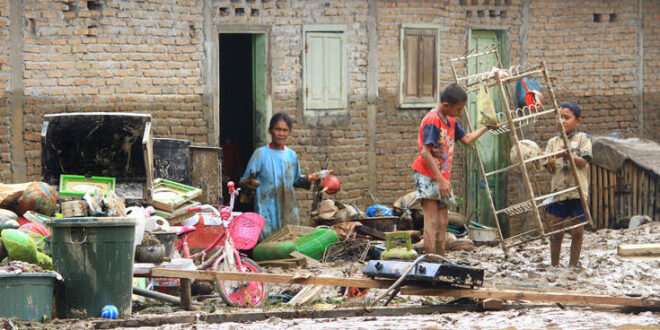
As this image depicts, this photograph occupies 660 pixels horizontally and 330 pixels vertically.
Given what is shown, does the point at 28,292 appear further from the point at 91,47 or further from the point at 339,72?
the point at 339,72

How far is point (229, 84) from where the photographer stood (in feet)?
64.7

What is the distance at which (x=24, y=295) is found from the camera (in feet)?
32.7

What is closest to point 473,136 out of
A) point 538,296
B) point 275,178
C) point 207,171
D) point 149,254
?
point 538,296

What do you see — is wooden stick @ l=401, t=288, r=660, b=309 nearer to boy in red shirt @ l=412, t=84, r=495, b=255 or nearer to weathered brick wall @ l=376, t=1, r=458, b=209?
boy in red shirt @ l=412, t=84, r=495, b=255

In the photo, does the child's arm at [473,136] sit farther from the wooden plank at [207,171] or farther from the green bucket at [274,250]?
the wooden plank at [207,171]

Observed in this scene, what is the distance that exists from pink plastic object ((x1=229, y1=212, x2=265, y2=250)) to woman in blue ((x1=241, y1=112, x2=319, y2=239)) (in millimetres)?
1718

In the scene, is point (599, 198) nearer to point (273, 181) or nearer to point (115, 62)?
point (273, 181)

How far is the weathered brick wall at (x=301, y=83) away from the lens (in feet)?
56.2

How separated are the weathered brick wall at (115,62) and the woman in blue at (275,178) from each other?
1.93m

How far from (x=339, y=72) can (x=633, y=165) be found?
4.02 meters

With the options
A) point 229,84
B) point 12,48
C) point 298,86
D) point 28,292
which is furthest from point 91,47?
point 28,292

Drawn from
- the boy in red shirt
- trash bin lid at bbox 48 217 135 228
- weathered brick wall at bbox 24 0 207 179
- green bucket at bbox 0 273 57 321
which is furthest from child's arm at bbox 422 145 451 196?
weathered brick wall at bbox 24 0 207 179

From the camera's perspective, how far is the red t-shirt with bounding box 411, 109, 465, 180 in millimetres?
12609

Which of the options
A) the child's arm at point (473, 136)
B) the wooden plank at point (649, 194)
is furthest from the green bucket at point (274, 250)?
the wooden plank at point (649, 194)
